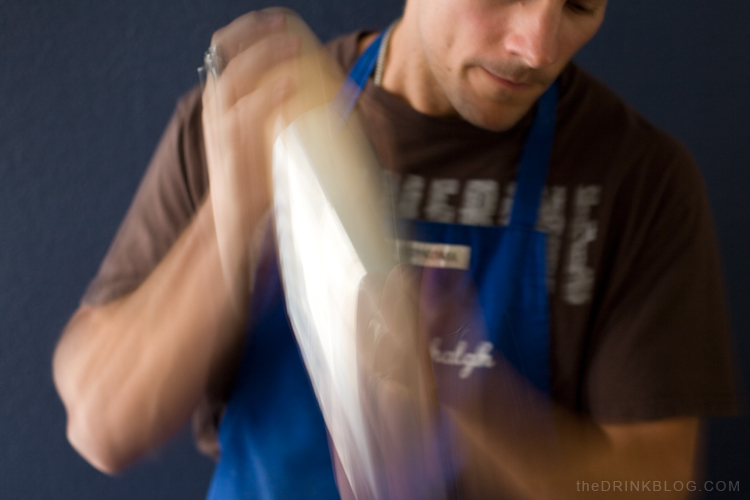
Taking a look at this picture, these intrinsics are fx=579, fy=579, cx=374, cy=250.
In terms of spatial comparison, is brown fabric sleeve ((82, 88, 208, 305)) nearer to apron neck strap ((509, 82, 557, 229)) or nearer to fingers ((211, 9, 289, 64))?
fingers ((211, 9, 289, 64))

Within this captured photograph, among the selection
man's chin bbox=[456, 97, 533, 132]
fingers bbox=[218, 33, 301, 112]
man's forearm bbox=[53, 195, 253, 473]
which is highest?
fingers bbox=[218, 33, 301, 112]

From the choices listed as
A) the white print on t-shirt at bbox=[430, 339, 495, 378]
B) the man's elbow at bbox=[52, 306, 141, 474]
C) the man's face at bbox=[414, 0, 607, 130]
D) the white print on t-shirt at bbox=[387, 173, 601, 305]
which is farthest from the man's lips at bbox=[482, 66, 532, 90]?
the man's elbow at bbox=[52, 306, 141, 474]

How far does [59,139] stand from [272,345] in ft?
1.76

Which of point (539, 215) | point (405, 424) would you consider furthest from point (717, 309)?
point (405, 424)

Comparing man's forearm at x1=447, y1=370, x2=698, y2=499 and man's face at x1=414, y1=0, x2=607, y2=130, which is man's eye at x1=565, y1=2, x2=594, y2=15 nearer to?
man's face at x1=414, y1=0, x2=607, y2=130

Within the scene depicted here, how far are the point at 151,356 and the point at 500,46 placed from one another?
0.41 m

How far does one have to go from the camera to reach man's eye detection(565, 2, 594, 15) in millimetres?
511

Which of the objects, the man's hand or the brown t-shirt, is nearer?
the man's hand

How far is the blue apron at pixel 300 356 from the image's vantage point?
22.9 inches

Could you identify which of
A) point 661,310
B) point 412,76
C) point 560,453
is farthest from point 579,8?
point 560,453

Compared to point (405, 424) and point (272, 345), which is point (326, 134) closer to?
point (405, 424)

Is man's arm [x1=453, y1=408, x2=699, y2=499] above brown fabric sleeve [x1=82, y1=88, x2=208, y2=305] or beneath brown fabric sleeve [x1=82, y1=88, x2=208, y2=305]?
beneath

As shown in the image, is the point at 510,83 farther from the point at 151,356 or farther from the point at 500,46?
the point at 151,356

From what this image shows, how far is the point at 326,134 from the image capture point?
0.37 meters
